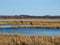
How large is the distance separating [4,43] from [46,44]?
238cm

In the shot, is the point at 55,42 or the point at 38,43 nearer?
the point at 38,43

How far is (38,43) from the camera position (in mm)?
14109

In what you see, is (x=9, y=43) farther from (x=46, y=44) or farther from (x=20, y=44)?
(x=46, y=44)

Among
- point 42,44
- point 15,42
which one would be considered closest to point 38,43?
point 42,44

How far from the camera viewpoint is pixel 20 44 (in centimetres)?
1429

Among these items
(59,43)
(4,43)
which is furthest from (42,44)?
(4,43)

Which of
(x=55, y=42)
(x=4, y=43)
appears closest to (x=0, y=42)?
(x=4, y=43)

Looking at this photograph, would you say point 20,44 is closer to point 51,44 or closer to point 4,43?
point 4,43

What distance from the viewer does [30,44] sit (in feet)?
46.3

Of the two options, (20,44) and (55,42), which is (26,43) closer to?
(20,44)

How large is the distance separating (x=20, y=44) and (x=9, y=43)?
0.63m

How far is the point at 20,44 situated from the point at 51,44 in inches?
70.5

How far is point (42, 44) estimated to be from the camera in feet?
46.4

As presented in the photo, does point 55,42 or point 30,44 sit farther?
point 55,42
